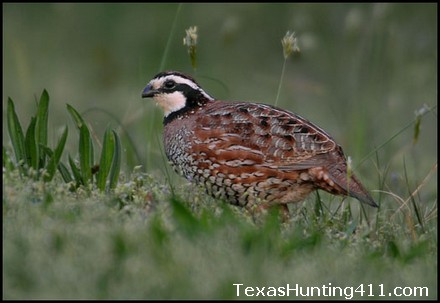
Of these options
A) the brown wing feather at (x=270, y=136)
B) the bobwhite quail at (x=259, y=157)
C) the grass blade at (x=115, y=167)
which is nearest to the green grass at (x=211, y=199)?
the grass blade at (x=115, y=167)

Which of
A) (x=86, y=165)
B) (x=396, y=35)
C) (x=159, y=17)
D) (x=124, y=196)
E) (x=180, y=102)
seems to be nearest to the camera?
(x=124, y=196)

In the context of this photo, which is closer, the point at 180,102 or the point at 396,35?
the point at 180,102

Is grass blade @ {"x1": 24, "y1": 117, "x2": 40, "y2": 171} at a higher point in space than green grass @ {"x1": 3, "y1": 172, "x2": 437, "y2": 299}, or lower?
higher

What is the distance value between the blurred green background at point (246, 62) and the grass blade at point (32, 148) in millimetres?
3268

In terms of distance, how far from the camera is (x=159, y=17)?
12.8m

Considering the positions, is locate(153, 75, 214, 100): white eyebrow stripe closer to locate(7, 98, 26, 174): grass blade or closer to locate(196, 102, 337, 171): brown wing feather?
locate(196, 102, 337, 171): brown wing feather

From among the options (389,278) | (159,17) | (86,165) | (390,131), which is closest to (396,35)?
(390,131)

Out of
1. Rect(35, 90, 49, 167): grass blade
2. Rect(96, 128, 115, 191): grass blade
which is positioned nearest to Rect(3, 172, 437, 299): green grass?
Rect(96, 128, 115, 191): grass blade

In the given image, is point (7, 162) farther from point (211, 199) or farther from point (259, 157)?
point (259, 157)

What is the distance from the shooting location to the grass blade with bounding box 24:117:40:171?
20.4 feet

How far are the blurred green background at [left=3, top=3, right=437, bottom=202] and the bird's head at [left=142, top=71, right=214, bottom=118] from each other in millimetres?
2460

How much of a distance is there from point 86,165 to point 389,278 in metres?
2.14

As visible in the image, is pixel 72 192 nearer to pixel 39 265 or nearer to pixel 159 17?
pixel 39 265

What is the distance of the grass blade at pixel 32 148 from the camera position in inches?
245
